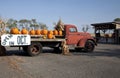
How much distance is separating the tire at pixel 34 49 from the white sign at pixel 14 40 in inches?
17.8

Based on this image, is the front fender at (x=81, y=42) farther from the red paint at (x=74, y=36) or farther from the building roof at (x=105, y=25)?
the building roof at (x=105, y=25)

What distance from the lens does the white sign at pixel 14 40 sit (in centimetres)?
1648

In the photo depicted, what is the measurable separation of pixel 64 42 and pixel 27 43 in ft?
10.6

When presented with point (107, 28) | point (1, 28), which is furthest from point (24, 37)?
point (107, 28)

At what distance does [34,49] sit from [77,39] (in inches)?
166

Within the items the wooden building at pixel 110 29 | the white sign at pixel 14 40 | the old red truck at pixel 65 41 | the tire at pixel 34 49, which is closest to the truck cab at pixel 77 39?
the old red truck at pixel 65 41

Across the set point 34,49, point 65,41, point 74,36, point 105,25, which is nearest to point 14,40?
point 34,49

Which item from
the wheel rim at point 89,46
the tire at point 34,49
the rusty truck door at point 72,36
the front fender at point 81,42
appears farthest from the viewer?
the wheel rim at point 89,46

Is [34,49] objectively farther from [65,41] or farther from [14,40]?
[65,41]

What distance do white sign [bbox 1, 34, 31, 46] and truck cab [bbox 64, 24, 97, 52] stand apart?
410 centimetres

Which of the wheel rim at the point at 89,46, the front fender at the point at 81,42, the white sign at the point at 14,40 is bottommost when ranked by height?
the wheel rim at the point at 89,46

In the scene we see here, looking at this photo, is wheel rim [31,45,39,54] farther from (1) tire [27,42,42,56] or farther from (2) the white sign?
(2) the white sign

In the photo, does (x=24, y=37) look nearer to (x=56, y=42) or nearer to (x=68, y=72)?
(x=56, y=42)

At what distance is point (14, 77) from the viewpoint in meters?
9.39
